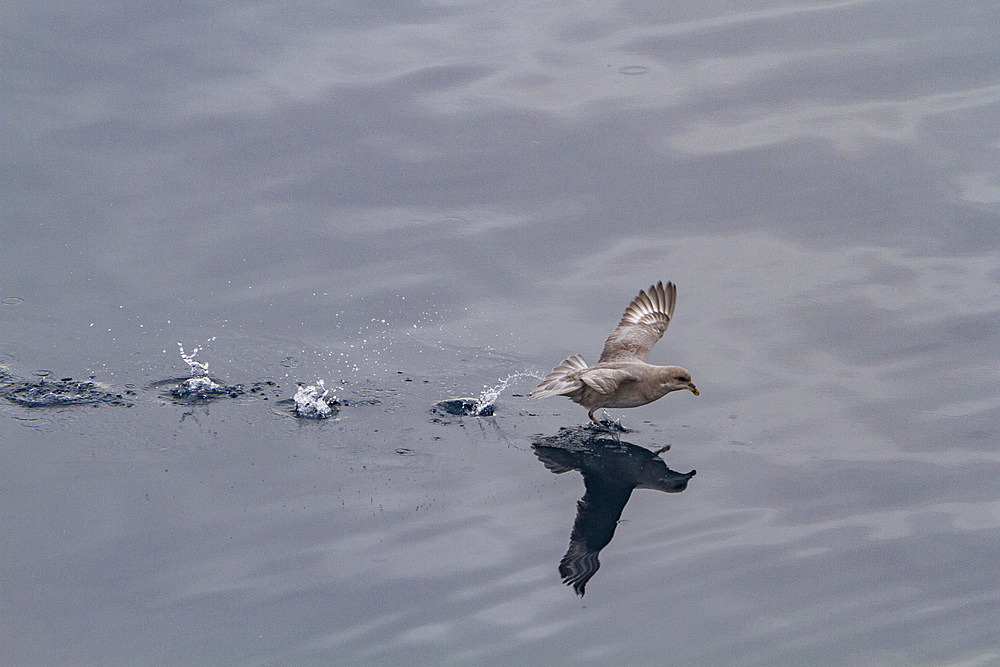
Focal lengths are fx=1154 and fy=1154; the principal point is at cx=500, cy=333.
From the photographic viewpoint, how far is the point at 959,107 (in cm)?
1712

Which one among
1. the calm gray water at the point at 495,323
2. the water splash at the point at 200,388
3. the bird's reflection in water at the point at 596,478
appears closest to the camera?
the calm gray water at the point at 495,323

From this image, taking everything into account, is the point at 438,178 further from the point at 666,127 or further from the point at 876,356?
the point at 876,356

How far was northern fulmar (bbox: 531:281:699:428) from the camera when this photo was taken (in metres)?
12.0

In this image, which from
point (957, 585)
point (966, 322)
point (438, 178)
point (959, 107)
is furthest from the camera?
point (959, 107)

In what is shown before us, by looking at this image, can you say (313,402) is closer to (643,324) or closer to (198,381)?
(198,381)

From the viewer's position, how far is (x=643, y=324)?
1348 cm

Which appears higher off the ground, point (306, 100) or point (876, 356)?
point (306, 100)

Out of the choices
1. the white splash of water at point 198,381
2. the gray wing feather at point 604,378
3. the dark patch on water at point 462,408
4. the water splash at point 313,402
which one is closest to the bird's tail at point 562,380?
the gray wing feather at point 604,378

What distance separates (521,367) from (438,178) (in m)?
4.03

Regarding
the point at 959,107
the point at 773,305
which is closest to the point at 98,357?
the point at 773,305

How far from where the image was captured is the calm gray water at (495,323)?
9711 millimetres

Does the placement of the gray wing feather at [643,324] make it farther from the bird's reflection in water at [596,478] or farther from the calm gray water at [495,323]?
the bird's reflection in water at [596,478]

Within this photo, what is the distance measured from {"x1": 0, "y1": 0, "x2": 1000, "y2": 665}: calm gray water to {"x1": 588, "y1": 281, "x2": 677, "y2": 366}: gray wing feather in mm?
328

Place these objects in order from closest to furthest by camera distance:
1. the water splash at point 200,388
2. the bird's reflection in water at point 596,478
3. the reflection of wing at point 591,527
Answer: the reflection of wing at point 591,527, the bird's reflection in water at point 596,478, the water splash at point 200,388
